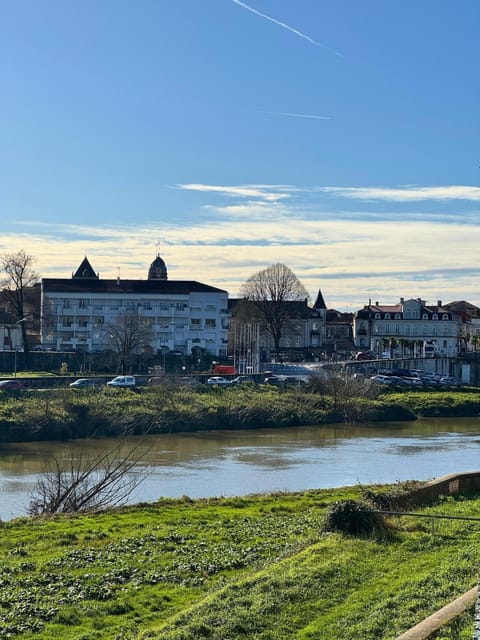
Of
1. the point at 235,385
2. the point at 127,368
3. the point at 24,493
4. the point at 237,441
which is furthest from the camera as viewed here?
the point at 127,368

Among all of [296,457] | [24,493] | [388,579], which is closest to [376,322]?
[296,457]

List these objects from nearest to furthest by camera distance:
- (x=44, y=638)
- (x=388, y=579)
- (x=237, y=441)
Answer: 1. (x=44, y=638)
2. (x=388, y=579)
3. (x=237, y=441)

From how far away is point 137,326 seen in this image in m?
76.4

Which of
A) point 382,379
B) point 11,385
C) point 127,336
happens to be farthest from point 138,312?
point 11,385

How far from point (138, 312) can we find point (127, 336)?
9931 millimetres

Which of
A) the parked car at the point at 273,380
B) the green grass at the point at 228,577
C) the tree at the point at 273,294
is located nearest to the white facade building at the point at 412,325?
the tree at the point at 273,294

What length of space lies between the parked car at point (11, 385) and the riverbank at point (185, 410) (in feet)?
5.14

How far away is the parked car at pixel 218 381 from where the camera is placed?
204ft

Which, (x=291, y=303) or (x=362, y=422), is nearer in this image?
(x=362, y=422)

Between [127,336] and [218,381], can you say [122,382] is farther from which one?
[127,336]

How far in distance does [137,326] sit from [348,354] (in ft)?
103

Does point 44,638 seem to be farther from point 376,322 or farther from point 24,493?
point 376,322

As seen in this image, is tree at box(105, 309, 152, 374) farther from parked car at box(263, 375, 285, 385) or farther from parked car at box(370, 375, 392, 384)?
parked car at box(370, 375, 392, 384)

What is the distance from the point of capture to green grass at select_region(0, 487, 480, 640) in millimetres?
11414
